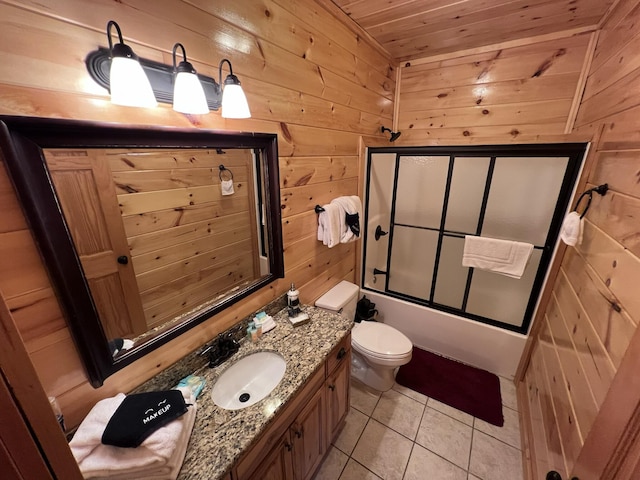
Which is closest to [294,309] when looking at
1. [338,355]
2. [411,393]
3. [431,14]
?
[338,355]

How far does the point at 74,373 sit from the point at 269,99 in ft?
4.17

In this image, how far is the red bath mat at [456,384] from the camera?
187 centimetres

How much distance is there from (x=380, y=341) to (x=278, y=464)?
1.04m

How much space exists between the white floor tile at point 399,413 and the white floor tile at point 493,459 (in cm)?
34

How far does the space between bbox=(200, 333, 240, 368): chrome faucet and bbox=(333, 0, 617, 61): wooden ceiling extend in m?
1.87

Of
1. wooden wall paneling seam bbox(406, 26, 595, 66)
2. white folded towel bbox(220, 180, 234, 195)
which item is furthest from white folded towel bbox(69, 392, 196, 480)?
wooden wall paneling seam bbox(406, 26, 595, 66)

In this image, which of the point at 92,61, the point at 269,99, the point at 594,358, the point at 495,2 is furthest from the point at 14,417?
the point at 495,2

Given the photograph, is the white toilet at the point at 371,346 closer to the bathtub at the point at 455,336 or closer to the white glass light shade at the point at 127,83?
the bathtub at the point at 455,336

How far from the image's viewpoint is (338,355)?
4.64 feet

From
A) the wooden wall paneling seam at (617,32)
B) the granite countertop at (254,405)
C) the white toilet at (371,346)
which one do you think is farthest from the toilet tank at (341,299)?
the wooden wall paneling seam at (617,32)

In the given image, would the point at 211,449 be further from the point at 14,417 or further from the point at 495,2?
the point at 495,2

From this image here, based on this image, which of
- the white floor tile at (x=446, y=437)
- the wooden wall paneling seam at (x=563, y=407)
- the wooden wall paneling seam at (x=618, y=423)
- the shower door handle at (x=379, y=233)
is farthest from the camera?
the shower door handle at (x=379, y=233)

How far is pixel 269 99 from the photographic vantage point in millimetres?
1248

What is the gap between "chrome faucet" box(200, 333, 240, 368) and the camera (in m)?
1.17
